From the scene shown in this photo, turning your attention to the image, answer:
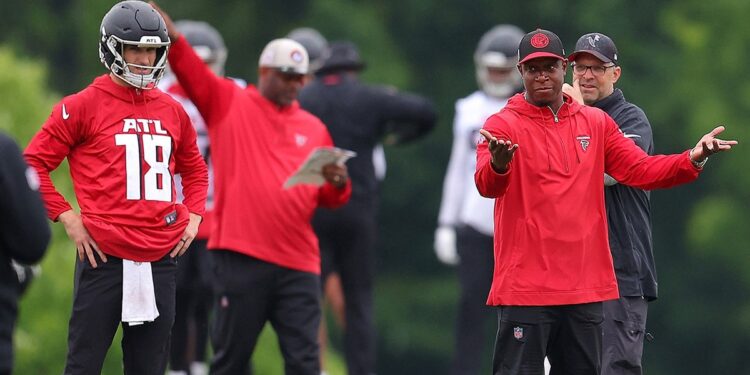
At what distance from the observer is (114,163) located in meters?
8.35

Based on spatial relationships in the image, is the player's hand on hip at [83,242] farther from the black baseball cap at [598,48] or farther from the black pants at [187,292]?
the black pants at [187,292]

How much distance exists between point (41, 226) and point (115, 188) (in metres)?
1.57

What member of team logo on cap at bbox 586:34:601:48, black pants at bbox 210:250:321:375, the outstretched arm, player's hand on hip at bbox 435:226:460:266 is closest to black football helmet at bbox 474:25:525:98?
player's hand on hip at bbox 435:226:460:266

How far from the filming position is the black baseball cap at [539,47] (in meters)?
8.16

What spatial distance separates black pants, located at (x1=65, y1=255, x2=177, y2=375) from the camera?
8367 mm

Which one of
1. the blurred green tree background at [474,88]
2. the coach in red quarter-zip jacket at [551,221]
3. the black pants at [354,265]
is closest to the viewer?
the coach in red quarter-zip jacket at [551,221]

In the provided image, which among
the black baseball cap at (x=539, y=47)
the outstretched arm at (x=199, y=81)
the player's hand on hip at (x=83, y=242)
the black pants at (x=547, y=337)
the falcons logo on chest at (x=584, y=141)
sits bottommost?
the black pants at (x=547, y=337)

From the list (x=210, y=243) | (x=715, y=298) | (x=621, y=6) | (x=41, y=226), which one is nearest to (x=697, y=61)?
(x=621, y=6)

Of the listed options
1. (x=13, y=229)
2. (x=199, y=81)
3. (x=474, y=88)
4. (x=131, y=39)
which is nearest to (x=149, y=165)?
(x=131, y=39)

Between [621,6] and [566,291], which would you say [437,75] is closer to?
[621,6]

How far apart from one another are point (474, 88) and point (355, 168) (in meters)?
20.5

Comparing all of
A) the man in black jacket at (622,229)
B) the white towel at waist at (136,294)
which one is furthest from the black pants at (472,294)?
the white towel at waist at (136,294)

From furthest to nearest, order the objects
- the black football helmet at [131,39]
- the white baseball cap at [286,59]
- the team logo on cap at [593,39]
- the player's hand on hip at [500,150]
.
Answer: the white baseball cap at [286,59] < the team logo on cap at [593,39] < the black football helmet at [131,39] < the player's hand on hip at [500,150]

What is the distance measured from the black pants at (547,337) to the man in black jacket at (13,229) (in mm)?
2361
